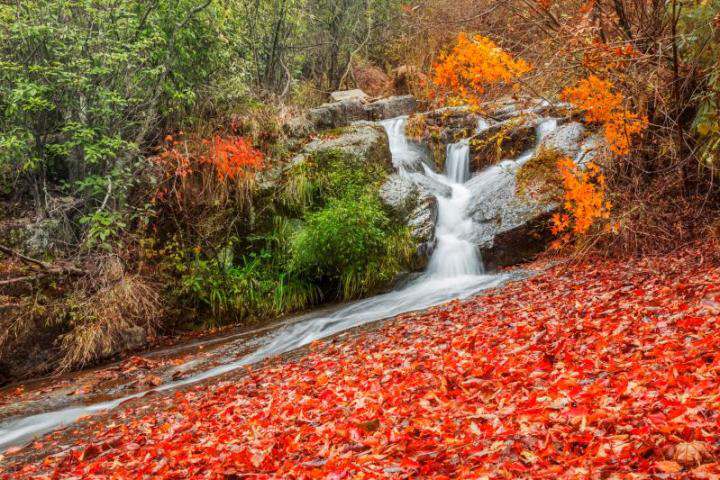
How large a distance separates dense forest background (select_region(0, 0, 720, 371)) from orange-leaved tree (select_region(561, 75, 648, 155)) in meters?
0.11

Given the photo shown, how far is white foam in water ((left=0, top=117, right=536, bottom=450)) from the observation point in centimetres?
580

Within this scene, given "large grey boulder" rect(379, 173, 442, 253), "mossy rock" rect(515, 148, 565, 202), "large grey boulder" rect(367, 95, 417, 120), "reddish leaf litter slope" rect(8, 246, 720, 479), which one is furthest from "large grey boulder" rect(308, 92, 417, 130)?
"reddish leaf litter slope" rect(8, 246, 720, 479)

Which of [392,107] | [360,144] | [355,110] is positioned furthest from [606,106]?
[392,107]

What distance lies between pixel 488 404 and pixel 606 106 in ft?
14.6

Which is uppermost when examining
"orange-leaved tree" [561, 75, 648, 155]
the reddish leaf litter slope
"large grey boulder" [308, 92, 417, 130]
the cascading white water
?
"large grey boulder" [308, 92, 417, 130]

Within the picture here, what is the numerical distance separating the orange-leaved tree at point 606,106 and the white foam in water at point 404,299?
2796 millimetres

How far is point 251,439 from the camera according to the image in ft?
12.6

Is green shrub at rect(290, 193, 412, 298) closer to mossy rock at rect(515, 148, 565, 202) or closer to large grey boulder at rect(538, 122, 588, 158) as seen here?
mossy rock at rect(515, 148, 565, 202)

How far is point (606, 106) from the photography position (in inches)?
254

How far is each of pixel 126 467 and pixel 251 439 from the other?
92cm

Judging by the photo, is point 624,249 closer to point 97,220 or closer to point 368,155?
point 368,155

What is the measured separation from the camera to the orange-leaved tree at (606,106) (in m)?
6.35

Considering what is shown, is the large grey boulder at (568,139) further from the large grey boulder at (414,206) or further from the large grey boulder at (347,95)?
the large grey boulder at (347,95)

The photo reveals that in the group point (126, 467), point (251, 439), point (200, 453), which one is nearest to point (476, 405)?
point (251, 439)
